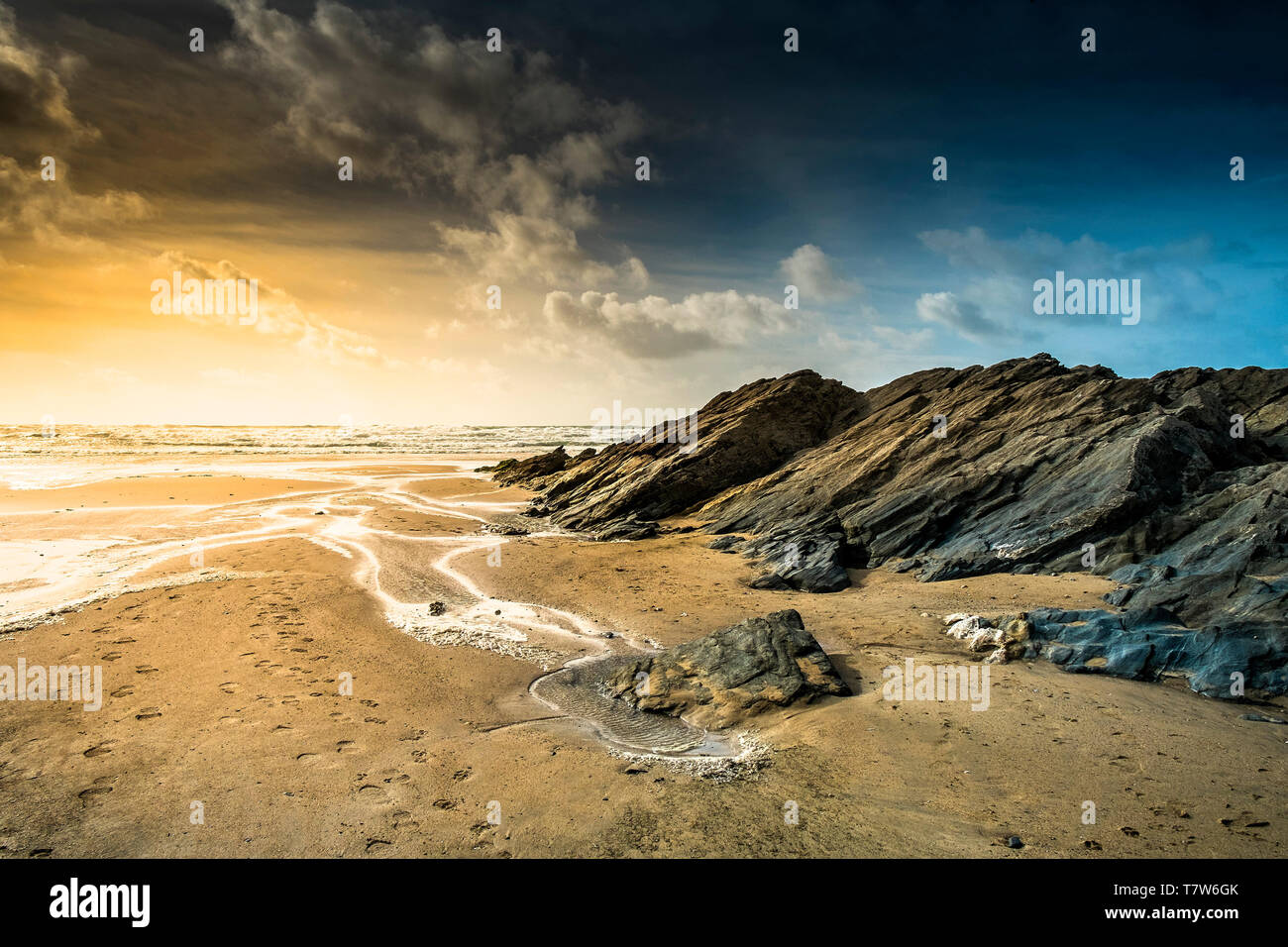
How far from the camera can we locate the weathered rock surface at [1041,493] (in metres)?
11.5

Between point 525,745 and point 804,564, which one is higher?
point 804,564

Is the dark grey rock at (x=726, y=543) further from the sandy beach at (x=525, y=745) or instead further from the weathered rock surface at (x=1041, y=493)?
the sandy beach at (x=525, y=745)

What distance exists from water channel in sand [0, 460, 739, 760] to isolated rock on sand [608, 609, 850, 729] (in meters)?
0.48

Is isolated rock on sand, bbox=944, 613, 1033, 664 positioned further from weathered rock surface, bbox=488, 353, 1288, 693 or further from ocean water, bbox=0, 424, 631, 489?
ocean water, bbox=0, 424, 631, 489

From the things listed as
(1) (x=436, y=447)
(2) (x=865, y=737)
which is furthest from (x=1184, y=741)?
(1) (x=436, y=447)

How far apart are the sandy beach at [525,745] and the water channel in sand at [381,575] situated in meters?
0.19

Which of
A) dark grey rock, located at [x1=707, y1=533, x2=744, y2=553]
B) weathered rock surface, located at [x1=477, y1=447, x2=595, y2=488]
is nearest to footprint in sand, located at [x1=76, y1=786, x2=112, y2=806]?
dark grey rock, located at [x1=707, y1=533, x2=744, y2=553]

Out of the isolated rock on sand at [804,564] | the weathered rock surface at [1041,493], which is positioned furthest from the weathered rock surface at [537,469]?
the isolated rock on sand at [804,564]

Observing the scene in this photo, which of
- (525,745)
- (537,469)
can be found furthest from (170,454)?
(525,745)

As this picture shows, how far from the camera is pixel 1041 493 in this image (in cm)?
1914

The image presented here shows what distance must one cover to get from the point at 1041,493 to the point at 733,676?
569 inches

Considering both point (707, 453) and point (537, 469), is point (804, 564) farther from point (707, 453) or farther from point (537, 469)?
point (537, 469)

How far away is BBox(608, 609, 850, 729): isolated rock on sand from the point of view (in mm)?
10078
